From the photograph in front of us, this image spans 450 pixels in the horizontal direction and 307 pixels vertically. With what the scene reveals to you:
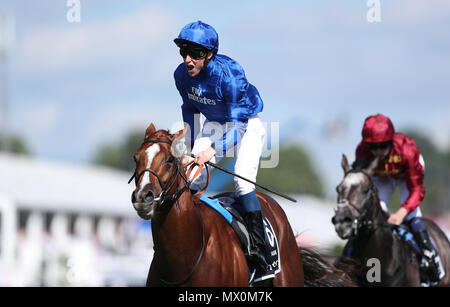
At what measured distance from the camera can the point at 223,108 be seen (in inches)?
212

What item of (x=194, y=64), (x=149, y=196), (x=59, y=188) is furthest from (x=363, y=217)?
(x=59, y=188)

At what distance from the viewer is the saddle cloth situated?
5273 mm

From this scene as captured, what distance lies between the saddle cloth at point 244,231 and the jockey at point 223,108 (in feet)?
0.19

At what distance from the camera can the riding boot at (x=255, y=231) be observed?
5.26m

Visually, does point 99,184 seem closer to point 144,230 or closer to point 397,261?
point 144,230

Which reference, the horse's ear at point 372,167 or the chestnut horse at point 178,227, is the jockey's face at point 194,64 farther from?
the horse's ear at point 372,167

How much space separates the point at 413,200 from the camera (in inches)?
301

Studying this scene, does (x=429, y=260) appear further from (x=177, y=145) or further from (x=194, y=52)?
(x=177, y=145)

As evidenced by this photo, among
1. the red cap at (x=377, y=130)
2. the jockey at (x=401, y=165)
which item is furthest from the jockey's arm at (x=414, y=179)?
the red cap at (x=377, y=130)

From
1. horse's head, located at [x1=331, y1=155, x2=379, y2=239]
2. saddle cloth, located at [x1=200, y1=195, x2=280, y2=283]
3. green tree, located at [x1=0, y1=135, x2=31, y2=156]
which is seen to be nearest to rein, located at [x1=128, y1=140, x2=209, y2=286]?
saddle cloth, located at [x1=200, y1=195, x2=280, y2=283]

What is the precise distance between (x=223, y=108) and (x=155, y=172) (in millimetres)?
1135

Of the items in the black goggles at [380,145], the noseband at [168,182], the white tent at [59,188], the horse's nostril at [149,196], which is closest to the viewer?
the horse's nostril at [149,196]

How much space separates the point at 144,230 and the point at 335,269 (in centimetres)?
2555
